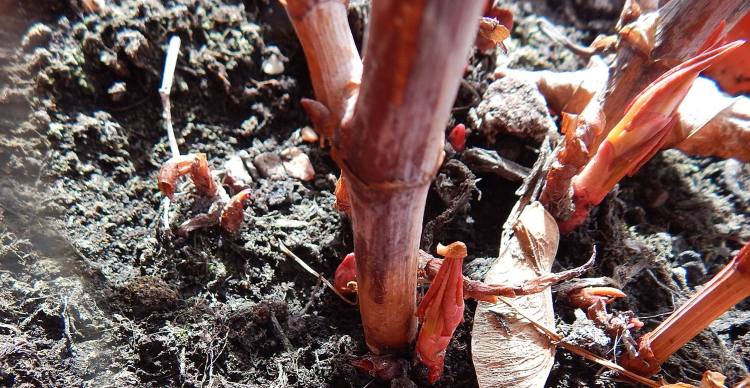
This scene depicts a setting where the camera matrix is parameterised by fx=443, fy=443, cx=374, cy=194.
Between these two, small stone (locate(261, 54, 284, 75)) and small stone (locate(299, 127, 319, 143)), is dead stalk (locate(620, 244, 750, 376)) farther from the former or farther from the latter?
small stone (locate(261, 54, 284, 75))

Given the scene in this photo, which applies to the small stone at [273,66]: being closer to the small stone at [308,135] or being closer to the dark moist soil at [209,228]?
the dark moist soil at [209,228]

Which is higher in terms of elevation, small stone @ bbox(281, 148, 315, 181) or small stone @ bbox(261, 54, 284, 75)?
small stone @ bbox(261, 54, 284, 75)

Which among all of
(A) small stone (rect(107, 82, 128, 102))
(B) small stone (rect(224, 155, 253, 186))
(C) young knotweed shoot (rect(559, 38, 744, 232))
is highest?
(A) small stone (rect(107, 82, 128, 102))

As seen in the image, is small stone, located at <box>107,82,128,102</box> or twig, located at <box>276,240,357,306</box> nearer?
twig, located at <box>276,240,357,306</box>

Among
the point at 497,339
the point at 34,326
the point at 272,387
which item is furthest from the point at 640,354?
the point at 34,326

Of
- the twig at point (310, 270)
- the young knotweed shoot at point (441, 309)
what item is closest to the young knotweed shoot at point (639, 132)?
the young knotweed shoot at point (441, 309)

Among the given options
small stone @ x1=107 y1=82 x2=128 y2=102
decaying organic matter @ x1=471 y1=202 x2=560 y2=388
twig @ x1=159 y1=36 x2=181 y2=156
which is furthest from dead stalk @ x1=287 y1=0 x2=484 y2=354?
small stone @ x1=107 y1=82 x2=128 y2=102

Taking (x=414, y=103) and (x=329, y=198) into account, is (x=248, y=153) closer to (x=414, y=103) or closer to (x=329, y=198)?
(x=329, y=198)
